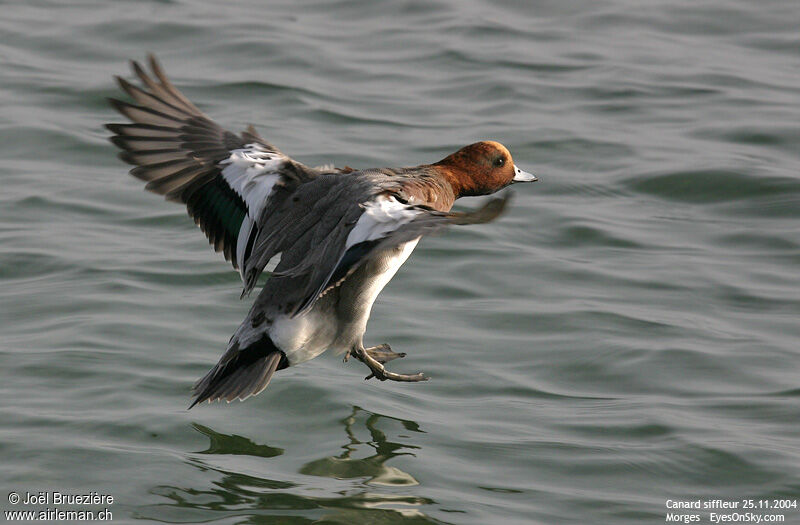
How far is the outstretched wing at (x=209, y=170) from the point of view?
5.87 meters

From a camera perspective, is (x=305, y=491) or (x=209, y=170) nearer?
(x=305, y=491)

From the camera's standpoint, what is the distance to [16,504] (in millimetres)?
5066

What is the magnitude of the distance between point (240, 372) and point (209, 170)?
1.07 m

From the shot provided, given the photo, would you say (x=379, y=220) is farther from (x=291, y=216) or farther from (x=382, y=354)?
(x=382, y=354)

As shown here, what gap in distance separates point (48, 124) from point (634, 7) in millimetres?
6054

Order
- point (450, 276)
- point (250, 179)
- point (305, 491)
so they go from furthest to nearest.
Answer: point (450, 276), point (250, 179), point (305, 491)

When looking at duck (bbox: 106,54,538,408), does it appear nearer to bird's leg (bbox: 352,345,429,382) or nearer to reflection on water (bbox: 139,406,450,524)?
bird's leg (bbox: 352,345,429,382)

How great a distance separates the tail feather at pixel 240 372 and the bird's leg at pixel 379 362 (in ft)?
1.46

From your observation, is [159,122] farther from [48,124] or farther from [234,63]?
[234,63]

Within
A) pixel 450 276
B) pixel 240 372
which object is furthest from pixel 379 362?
pixel 450 276

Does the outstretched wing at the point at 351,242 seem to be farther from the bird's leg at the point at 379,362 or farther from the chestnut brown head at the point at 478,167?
the chestnut brown head at the point at 478,167

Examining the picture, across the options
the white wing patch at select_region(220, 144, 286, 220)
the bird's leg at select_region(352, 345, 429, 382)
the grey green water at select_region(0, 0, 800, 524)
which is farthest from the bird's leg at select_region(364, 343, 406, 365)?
the white wing patch at select_region(220, 144, 286, 220)

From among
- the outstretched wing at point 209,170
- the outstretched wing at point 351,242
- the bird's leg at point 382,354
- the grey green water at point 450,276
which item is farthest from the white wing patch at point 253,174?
the grey green water at point 450,276

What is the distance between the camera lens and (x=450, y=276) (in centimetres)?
777
